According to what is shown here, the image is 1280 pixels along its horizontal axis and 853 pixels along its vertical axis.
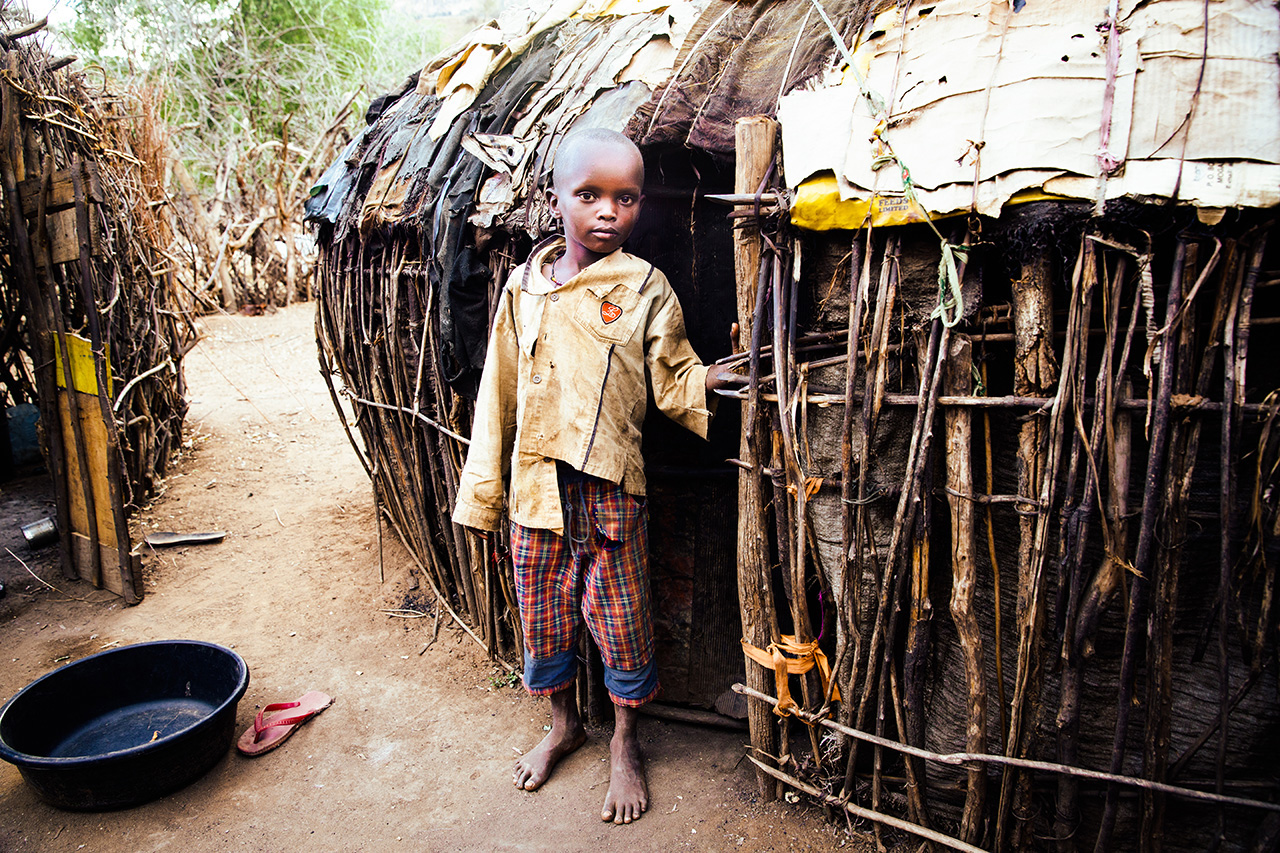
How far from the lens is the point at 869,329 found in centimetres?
170

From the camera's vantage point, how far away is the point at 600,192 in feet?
6.19

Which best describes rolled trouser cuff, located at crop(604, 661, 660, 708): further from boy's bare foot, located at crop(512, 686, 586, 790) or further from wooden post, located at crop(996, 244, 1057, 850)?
wooden post, located at crop(996, 244, 1057, 850)

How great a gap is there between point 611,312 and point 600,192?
0.32 meters

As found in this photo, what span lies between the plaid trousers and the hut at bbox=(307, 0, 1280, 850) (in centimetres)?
35

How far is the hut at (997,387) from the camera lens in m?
1.39

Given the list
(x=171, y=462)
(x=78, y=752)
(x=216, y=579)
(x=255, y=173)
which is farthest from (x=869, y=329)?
(x=255, y=173)

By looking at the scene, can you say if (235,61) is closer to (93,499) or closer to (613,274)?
(93,499)

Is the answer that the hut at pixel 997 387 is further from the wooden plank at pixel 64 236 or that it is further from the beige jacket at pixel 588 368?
the wooden plank at pixel 64 236

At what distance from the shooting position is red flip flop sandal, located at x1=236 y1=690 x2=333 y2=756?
2.62m

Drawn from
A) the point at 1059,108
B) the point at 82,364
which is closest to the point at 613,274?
the point at 1059,108

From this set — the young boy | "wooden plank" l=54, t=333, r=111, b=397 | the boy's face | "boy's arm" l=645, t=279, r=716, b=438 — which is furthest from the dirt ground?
the boy's face

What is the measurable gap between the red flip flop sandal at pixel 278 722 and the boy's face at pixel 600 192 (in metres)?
2.12

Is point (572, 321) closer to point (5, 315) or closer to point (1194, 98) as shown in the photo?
point (1194, 98)

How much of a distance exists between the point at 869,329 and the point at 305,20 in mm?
18521
